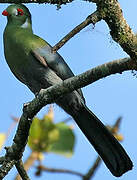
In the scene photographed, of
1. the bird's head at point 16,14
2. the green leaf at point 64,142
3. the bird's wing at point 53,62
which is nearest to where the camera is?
the green leaf at point 64,142

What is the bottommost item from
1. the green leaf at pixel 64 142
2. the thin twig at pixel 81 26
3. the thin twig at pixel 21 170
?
the thin twig at pixel 21 170

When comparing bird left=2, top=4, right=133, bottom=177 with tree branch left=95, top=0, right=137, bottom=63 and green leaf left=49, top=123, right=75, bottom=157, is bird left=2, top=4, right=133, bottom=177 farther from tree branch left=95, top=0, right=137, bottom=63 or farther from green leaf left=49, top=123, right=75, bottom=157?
tree branch left=95, top=0, right=137, bottom=63

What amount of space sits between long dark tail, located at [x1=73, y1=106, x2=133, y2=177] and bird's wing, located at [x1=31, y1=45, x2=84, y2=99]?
27cm

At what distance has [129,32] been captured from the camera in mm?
3271

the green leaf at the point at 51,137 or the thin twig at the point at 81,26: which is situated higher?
the thin twig at the point at 81,26

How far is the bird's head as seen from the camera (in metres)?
5.22

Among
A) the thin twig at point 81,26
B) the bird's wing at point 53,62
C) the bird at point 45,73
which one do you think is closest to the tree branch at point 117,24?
the thin twig at point 81,26

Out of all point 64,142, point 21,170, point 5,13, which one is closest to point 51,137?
point 64,142

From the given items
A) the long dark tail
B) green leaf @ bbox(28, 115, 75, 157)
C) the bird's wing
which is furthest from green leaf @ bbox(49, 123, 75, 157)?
the bird's wing

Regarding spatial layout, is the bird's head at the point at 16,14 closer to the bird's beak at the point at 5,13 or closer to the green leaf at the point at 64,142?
the bird's beak at the point at 5,13

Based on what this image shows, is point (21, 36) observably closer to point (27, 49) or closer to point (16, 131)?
point (27, 49)

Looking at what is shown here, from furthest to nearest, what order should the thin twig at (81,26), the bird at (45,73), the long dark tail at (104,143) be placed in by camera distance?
the bird at (45,73), the long dark tail at (104,143), the thin twig at (81,26)

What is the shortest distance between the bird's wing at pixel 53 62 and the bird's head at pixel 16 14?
529mm

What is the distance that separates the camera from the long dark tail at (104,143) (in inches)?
167
